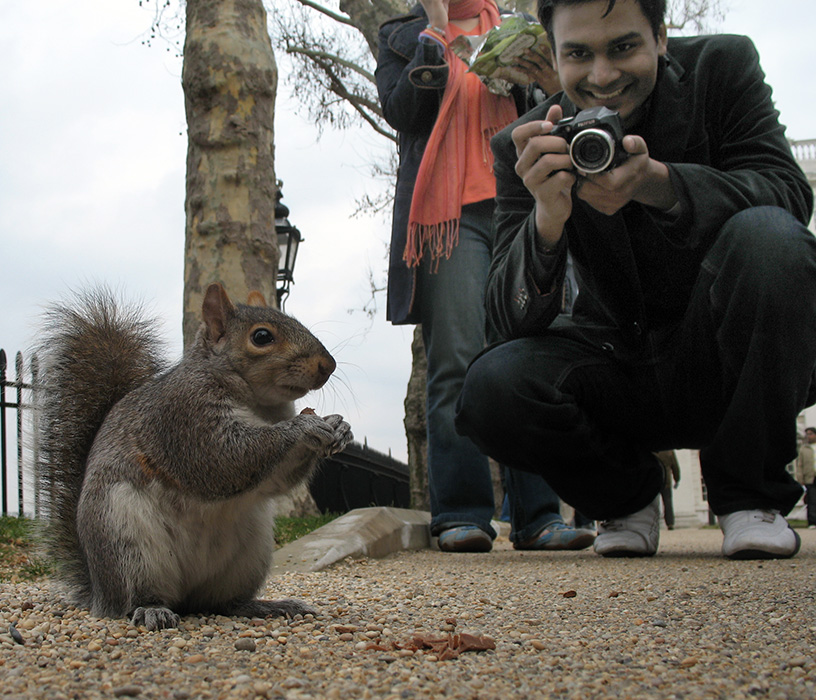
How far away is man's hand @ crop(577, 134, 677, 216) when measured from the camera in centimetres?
183

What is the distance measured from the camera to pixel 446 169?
301 centimetres

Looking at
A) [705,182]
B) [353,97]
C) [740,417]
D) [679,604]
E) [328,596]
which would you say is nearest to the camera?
[679,604]

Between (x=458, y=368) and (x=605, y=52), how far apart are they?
1282mm

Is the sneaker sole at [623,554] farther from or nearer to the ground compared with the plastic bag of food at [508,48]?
nearer to the ground

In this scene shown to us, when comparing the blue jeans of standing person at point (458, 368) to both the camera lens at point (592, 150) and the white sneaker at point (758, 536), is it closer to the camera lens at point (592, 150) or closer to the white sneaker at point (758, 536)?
the white sneaker at point (758, 536)

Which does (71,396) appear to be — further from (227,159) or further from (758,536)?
(227,159)

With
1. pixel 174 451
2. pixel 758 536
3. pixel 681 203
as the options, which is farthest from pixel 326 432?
pixel 758 536

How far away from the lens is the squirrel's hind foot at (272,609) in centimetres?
157

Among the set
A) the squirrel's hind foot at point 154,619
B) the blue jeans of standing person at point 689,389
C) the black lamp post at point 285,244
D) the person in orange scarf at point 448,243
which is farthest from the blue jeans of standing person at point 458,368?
the black lamp post at point 285,244

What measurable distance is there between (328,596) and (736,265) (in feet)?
4.38

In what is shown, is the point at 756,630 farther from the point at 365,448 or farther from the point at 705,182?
the point at 365,448

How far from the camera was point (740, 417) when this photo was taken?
220cm

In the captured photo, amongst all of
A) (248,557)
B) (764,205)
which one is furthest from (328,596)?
(764,205)

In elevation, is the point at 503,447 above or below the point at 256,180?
below
